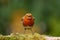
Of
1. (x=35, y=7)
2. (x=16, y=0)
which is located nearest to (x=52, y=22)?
(x=35, y=7)

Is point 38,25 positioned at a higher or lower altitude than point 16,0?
lower

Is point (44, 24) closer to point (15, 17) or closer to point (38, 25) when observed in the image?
point (38, 25)

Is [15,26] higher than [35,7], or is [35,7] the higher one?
[35,7]

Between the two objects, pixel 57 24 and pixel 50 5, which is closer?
pixel 57 24

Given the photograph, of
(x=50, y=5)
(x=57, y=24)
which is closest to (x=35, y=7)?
(x=50, y=5)

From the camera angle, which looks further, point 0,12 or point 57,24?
point 0,12

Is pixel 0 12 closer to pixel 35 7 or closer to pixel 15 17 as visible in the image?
pixel 15 17
